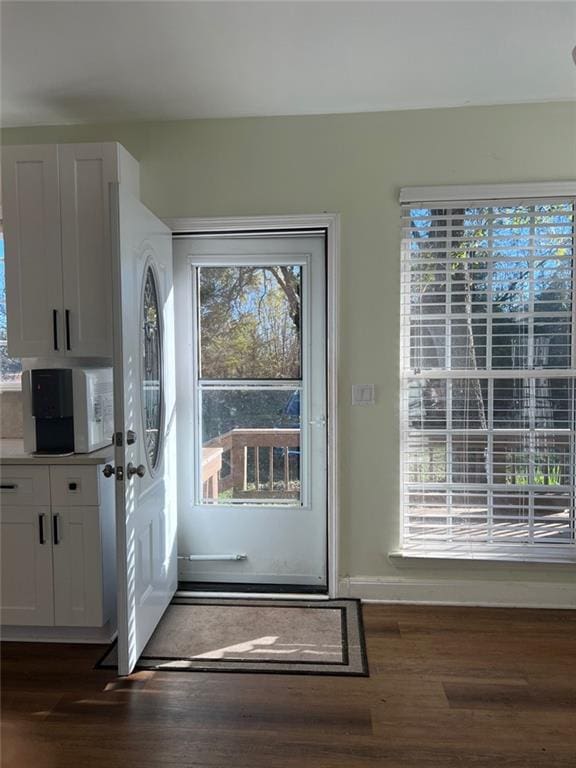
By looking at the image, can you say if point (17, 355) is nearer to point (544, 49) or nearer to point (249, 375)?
point (249, 375)

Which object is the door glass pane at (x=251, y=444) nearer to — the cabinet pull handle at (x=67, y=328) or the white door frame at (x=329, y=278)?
the white door frame at (x=329, y=278)

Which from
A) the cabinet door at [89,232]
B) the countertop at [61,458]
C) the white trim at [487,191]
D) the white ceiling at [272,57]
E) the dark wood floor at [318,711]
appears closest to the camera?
the dark wood floor at [318,711]

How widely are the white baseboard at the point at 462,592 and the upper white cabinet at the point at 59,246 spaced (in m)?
1.90

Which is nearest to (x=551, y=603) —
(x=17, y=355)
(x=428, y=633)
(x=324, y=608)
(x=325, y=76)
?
(x=428, y=633)

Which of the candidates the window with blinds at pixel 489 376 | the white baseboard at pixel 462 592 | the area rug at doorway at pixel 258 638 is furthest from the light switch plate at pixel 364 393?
the area rug at doorway at pixel 258 638

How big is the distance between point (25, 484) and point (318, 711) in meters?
1.64

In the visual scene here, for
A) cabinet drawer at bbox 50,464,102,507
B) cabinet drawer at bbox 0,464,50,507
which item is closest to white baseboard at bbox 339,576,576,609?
cabinet drawer at bbox 50,464,102,507

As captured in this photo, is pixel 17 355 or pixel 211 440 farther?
pixel 211 440

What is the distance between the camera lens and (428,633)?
2.30m

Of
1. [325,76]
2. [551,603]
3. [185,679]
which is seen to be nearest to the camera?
[185,679]

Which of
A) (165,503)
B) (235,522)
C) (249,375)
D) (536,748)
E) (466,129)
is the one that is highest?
(466,129)

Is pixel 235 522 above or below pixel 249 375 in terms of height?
below

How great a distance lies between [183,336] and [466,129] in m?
1.94

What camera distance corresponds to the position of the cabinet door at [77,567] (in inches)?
86.6
